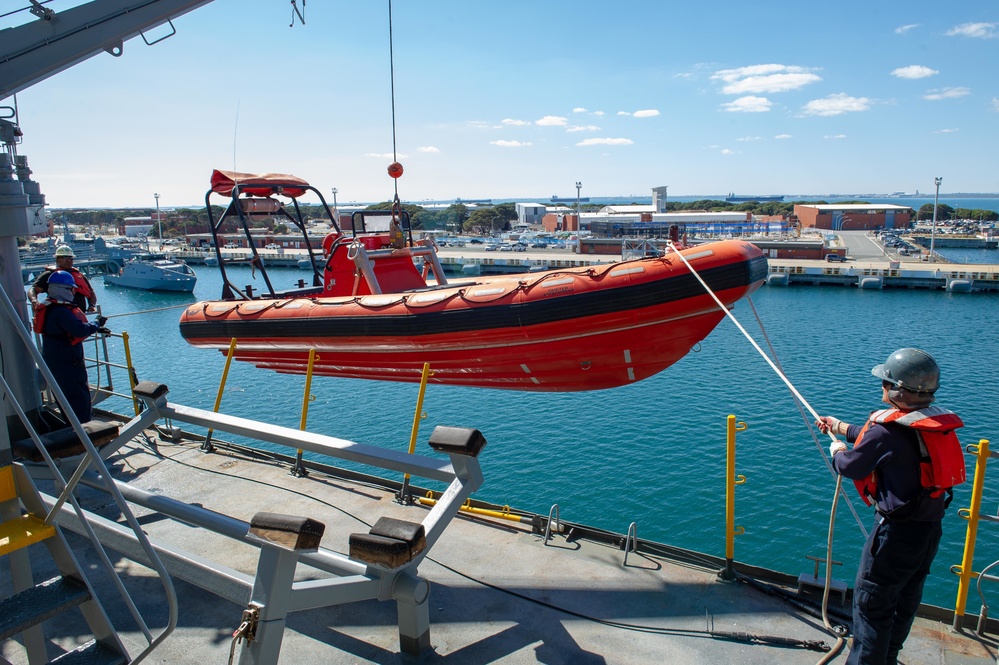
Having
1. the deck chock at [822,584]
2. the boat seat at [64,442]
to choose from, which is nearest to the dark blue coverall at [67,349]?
the boat seat at [64,442]

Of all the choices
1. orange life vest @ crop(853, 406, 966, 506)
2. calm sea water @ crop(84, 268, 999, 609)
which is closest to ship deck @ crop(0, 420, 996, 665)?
orange life vest @ crop(853, 406, 966, 506)

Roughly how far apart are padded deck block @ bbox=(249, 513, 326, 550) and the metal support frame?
0.06m

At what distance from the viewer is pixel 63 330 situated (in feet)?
16.1

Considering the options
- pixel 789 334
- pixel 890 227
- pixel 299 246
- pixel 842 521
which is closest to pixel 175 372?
pixel 842 521

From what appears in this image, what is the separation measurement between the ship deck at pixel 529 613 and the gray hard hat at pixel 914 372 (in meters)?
1.32

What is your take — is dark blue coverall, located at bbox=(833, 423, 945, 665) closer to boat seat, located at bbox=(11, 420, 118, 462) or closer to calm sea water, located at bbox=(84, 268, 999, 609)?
boat seat, located at bbox=(11, 420, 118, 462)

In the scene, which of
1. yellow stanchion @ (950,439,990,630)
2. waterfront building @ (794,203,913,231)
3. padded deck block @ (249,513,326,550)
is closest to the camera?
padded deck block @ (249,513,326,550)

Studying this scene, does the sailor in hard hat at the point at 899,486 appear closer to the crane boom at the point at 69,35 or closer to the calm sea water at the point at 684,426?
the calm sea water at the point at 684,426

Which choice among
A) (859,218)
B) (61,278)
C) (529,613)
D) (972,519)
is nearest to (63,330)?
(61,278)

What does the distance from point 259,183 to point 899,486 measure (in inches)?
300

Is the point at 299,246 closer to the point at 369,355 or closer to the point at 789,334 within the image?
the point at 789,334

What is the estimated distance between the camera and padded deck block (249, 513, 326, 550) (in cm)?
210

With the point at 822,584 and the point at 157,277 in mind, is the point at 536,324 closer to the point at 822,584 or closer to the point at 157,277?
the point at 822,584

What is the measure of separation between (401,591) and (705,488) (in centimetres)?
718
